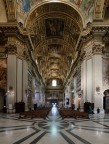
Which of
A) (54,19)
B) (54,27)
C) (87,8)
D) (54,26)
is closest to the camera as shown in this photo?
(87,8)

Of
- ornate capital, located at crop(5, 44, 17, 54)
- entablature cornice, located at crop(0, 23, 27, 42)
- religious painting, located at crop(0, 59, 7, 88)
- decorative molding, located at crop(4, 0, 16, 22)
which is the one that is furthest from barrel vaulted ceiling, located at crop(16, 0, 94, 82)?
religious painting, located at crop(0, 59, 7, 88)

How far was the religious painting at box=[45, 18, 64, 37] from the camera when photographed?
32.3 m

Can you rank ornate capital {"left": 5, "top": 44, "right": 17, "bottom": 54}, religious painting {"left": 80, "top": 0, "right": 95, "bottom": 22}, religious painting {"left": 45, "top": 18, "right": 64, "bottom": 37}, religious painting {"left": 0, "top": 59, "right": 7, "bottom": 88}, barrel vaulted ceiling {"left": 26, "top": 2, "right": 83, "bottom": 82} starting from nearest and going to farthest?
ornate capital {"left": 5, "top": 44, "right": 17, "bottom": 54}, religious painting {"left": 0, "top": 59, "right": 7, "bottom": 88}, religious painting {"left": 80, "top": 0, "right": 95, "bottom": 22}, barrel vaulted ceiling {"left": 26, "top": 2, "right": 83, "bottom": 82}, religious painting {"left": 45, "top": 18, "right": 64, "bottom": 37}

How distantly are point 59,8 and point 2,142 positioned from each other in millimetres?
23125

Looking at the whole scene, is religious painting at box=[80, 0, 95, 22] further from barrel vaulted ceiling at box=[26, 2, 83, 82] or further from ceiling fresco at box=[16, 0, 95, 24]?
barrel vaulted ceiling at box=[26, 2, 83, 82]

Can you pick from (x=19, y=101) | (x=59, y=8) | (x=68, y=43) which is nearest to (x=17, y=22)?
(x=59, y=8)

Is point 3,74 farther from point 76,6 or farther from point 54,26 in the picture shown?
point 54,26

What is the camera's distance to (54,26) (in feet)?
113

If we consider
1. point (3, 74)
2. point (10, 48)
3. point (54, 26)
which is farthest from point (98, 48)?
point (54, 26)

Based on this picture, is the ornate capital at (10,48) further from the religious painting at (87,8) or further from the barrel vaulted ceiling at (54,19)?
the religious painting at (87,8)

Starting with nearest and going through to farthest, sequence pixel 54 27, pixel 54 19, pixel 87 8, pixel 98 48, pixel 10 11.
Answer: pixel 98 48
pixel 10 11
pixel 87 8
pixel 54 19
pixel 54 27

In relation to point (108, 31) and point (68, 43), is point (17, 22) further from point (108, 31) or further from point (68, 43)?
point (68, 43)

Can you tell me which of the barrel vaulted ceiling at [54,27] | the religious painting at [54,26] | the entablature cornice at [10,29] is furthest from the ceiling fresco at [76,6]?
the religious painting at [54,26]

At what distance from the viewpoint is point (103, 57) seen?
25125 mm
